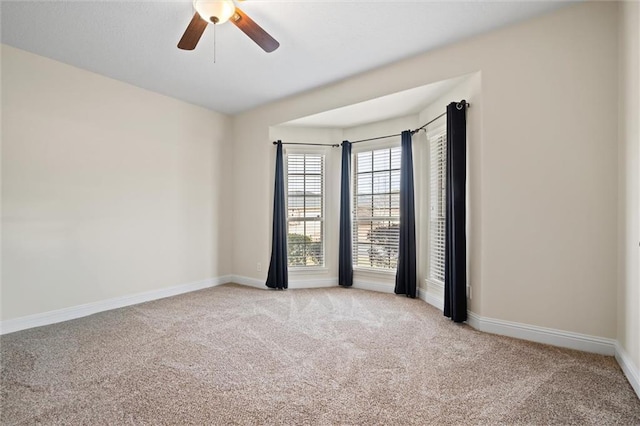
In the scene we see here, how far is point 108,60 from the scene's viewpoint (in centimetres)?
339

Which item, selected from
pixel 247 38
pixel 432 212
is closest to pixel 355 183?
pixel 432 212

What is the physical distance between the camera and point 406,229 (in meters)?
4.20

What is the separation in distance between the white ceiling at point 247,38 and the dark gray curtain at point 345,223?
1.29 metres

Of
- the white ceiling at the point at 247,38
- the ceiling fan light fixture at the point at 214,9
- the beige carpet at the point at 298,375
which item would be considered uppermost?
the white ceiling at the point at 247,38

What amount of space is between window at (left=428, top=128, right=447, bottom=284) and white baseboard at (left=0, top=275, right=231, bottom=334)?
352 centimetres

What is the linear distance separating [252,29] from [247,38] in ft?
2.13

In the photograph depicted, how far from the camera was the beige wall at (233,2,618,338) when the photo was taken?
249cm

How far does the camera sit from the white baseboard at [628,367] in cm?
197

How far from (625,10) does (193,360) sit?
4294 mm

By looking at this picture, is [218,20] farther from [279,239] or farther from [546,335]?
[546,335]

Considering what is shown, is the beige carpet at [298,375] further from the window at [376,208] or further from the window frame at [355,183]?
the window at [376,208]

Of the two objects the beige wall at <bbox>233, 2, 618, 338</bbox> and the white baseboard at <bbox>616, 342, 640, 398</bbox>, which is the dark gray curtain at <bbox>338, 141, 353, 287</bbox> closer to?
the beige wall at <bbox>233, 2, 618, 338</bbox>

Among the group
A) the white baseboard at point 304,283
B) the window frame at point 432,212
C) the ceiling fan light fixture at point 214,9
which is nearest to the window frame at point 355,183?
the white baseboard at point 304,283

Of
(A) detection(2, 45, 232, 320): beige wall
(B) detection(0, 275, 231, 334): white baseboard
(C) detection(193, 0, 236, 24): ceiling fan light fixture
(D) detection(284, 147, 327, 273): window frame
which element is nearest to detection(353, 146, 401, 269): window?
(D) detection(284, 147, 327, 273): window frame
